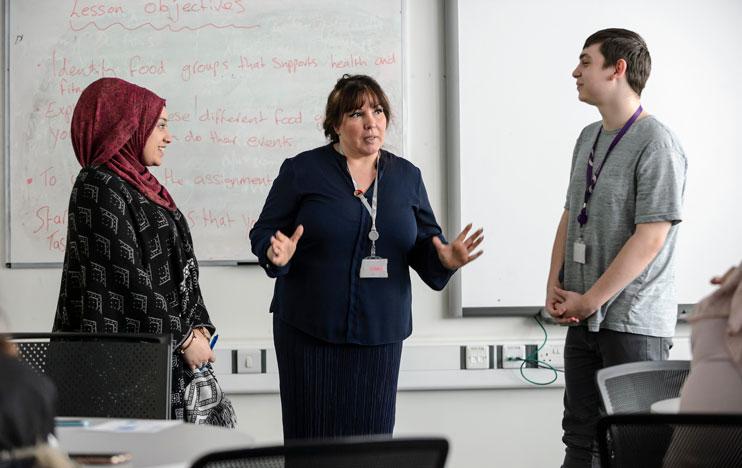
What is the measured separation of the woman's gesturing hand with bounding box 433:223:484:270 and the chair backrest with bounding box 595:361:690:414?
0.69 metres

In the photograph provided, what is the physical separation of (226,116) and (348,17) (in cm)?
66

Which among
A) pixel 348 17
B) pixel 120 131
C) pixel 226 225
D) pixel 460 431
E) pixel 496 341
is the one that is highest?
pixel 348 17

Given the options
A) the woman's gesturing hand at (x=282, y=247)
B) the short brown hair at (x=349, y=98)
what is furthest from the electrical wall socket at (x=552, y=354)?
the woman's gesturing hand at (x=282, y=247)

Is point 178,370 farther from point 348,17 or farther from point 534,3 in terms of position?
point 534,3

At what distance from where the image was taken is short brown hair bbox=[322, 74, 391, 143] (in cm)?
284

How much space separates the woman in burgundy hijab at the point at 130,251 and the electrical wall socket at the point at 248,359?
0.88m

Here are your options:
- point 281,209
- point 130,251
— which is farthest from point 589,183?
point 130,251

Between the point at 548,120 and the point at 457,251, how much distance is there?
129 centimetres

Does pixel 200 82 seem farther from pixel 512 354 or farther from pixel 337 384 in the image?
pixel 512 354

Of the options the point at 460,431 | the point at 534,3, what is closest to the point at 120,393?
the point at 460,431

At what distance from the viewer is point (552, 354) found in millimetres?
3812

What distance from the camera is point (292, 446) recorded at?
1170 mm

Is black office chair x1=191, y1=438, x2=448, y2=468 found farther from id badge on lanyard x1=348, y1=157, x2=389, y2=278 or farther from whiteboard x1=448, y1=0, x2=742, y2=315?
whiteboard x1=448, y1=0, x2=742, y2=315

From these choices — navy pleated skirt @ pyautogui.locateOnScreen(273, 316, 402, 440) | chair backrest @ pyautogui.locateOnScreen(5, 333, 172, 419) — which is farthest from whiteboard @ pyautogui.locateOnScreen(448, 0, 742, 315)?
chair backrest @ pyautogui.locateOnScreen(5, 333, 172, 419)
